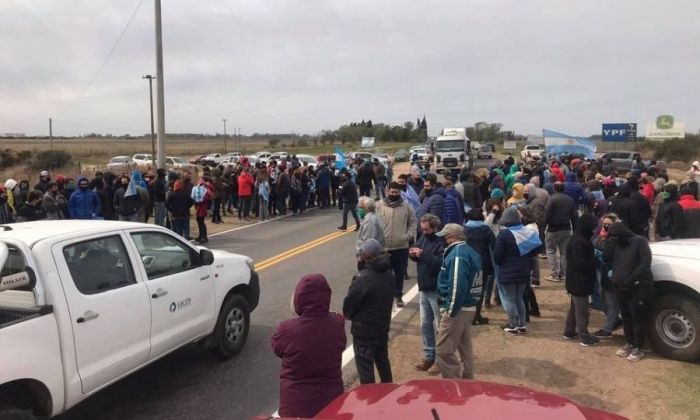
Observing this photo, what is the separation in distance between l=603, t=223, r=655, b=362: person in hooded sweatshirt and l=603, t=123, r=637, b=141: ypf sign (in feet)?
178

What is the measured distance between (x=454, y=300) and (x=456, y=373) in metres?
0.76

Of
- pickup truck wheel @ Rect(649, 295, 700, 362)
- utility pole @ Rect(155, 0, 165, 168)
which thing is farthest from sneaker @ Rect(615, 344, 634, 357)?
utility pole @ Rect(155, 0, 165, 168)

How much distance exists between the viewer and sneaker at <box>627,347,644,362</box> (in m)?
6.18

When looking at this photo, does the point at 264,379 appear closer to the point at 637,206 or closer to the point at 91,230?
the point at 91,230

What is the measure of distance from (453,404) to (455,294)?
2.52 metres

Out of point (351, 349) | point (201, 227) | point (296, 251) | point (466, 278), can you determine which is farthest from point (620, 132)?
point (466, 278)

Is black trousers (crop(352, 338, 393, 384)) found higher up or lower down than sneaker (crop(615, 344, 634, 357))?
higher up

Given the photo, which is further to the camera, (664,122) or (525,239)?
(664,122)

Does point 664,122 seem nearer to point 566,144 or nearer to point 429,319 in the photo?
point 566,144

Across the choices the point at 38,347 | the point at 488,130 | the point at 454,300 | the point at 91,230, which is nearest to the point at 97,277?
the point at 91,230

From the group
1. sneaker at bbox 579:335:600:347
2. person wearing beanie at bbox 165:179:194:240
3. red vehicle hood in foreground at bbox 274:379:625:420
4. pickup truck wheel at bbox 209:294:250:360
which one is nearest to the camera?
red vehicle hood in foreground at bbox 274:379:625:420

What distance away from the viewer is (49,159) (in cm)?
4600

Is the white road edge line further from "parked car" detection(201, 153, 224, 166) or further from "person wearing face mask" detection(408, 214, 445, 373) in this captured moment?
"parked car" detection(201, 153, 224, 166)

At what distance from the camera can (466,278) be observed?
5.25 metres
